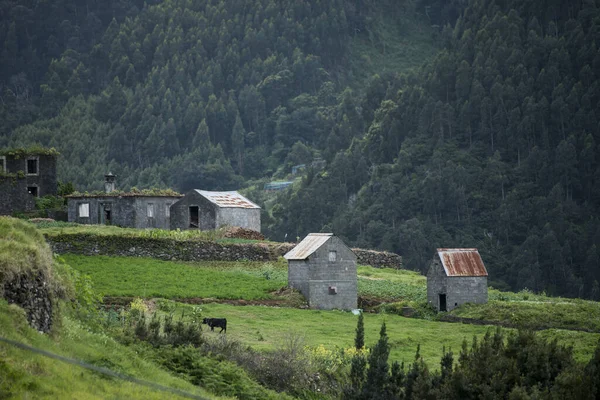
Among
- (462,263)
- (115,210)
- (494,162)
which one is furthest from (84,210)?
(494,162)

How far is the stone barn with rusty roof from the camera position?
57.0m

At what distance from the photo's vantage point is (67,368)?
22078 millimetres

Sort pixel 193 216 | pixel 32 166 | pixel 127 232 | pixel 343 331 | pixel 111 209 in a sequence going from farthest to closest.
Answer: pixel 32 166, pixel 193 216, pixel 111 209, pixel 127 232, pixel 343 331

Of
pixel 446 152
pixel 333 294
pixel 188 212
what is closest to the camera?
pixel 333 294

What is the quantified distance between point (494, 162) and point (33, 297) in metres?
125

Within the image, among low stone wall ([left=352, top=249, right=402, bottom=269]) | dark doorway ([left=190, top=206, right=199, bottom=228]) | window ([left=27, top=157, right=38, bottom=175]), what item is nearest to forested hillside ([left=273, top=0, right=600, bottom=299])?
low stone wall ([left=352, top=249, right=402, bottom=269])

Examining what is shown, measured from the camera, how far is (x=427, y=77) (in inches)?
6668

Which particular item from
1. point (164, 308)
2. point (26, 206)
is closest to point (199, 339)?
point (164, 308)

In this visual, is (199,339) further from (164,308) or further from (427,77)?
(427,77)

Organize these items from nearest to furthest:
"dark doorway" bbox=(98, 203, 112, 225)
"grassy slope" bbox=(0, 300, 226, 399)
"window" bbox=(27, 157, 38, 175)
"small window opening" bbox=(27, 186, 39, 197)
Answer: "grassy slope" bbox=(0, 300, 226, 399)
"dark doorway" bbox=(98, 203, 112, 225)
"small window opening" bbox=(27, 186, 39, 197)
"window" bbox=(27, 157, 38, 175)

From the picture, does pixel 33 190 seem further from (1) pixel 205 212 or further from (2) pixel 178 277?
(2) pixel 178 277

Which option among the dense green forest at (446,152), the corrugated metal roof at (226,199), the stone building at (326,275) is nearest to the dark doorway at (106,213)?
the corrugated metal roof at (226,199)

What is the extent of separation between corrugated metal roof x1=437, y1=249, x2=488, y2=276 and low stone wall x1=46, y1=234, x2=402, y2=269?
497 inches

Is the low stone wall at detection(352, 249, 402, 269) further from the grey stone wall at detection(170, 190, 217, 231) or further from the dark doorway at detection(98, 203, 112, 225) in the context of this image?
the dark doorway at detection(98, 203, 112, 225)
